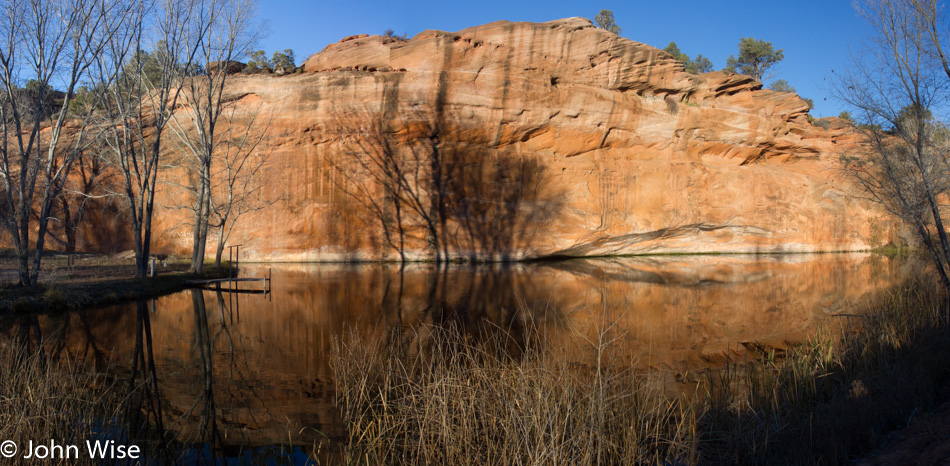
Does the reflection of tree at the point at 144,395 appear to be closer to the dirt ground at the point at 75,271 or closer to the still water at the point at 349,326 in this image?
the still water at the point at 349,326

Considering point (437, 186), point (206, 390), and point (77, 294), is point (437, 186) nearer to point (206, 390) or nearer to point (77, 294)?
point (77, 294)

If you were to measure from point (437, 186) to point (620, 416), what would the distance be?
85.6 feet

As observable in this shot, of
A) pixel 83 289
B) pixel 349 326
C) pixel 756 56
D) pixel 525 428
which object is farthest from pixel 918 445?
pixel 756 56

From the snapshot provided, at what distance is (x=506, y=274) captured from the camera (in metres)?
22.1

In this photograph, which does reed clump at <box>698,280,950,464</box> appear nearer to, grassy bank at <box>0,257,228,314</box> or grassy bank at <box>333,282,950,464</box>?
grassy bank at <box>333,282,950,464</box>

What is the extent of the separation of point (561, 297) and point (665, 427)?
9598 millimetres

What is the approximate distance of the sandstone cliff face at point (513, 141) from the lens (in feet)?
94.8

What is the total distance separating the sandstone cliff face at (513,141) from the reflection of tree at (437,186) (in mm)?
79

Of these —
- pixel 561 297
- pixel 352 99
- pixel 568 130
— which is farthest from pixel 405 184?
pixel 561 297

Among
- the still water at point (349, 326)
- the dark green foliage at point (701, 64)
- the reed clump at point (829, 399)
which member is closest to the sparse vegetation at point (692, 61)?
the dark green foliage at point (701, 64)

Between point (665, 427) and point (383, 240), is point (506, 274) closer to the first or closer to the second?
point (383, 240)

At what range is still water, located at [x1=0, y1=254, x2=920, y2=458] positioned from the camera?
589 centimetres

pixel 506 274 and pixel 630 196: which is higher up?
pixel 630 196

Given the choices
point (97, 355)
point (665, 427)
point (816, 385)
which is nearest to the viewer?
point (665, 427)
